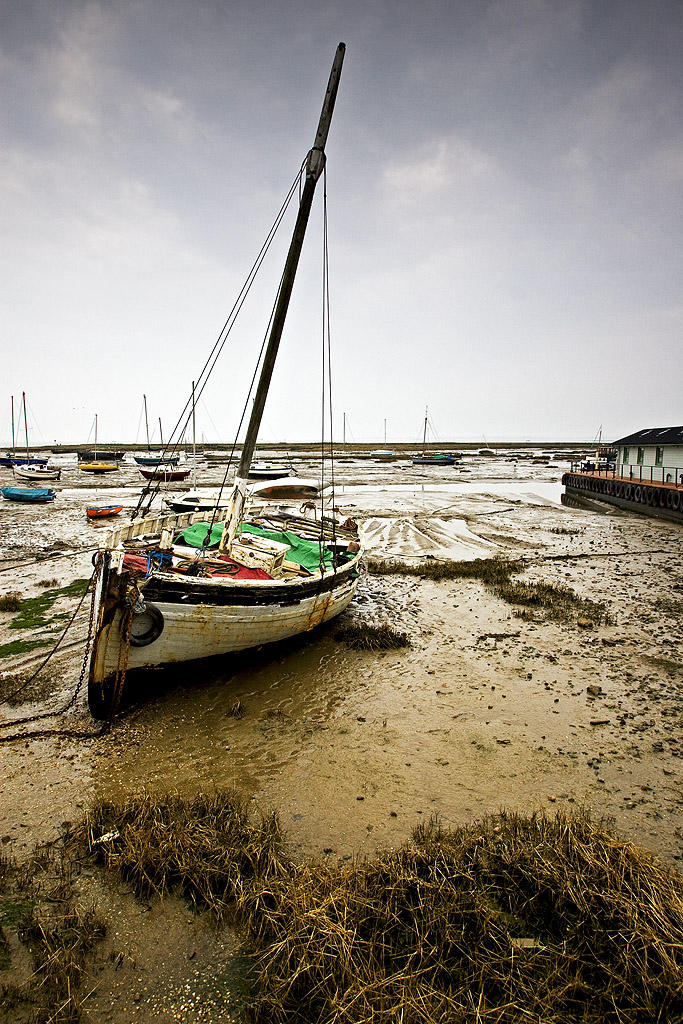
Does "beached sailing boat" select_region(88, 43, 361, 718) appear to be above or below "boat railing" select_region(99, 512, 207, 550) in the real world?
below

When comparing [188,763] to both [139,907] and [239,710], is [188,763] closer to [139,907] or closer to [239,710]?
[239,710]

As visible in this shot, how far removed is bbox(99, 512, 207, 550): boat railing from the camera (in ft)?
33.3

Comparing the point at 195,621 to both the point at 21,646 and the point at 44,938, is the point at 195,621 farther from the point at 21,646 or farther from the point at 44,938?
the point at 21,646

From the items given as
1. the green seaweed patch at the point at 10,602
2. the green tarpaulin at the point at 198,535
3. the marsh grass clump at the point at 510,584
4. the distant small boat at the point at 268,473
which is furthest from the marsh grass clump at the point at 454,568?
the distant small boat at the point at 268,473

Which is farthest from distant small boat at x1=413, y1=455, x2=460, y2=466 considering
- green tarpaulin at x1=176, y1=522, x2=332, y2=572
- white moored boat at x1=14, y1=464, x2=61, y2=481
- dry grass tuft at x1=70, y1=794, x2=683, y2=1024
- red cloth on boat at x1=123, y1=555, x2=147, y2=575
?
dry grass tuft at x1=70, y1=794, x2=683, y2=1024

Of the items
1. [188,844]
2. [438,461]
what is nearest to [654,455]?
[188,844]

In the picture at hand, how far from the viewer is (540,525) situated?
96.9 ft

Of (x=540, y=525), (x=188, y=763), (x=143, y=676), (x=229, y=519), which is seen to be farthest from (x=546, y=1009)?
(x=540, y=525)

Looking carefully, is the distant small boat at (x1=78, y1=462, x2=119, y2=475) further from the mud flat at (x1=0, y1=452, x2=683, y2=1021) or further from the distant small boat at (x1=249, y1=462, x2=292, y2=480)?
the mud flat at (x1=0, y1=452, x2=683, y2=1021)

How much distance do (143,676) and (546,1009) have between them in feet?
24.5

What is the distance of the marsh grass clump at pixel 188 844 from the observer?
15.8 ft

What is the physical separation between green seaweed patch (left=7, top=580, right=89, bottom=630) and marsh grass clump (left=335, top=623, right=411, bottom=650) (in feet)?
22.5

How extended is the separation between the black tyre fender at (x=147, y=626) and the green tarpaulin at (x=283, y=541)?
3593mm

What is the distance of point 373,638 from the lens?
1137cm
